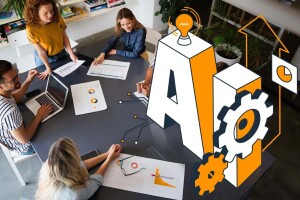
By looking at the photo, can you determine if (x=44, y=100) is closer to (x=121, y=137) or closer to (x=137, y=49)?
(x=121, y=137)

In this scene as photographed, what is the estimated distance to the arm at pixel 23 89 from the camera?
2.03 meters

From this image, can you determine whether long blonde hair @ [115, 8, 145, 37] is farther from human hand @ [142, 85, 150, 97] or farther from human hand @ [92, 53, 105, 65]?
human hand @ [142, 85, 150, 97]

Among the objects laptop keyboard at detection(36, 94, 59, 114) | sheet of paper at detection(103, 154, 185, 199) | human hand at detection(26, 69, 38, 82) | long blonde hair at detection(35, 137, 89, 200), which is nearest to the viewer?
long blonde hair at detection(35, 137, 89, 200)

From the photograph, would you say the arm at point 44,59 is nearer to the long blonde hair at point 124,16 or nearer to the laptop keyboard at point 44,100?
the laptop keyboard at point 44,100

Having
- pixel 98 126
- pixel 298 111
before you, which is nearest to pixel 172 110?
pixel 98 126

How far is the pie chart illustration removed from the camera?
0.73 meters

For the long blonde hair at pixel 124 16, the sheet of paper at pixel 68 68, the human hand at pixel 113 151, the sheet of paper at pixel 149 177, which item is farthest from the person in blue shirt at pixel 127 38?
the sheet of paper at pixel 149 177

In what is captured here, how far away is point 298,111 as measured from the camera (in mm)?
3377

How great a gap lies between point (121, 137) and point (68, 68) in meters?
0.89

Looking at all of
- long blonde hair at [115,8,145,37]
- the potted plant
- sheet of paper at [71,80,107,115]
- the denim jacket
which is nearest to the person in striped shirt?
sheet of paper at [71,80,107,115]

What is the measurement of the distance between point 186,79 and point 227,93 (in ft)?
0.68

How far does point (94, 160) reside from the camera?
1692mm

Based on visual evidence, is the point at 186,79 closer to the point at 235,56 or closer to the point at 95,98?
the point at 95,98

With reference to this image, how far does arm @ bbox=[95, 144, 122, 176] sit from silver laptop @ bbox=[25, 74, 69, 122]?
0.54m
